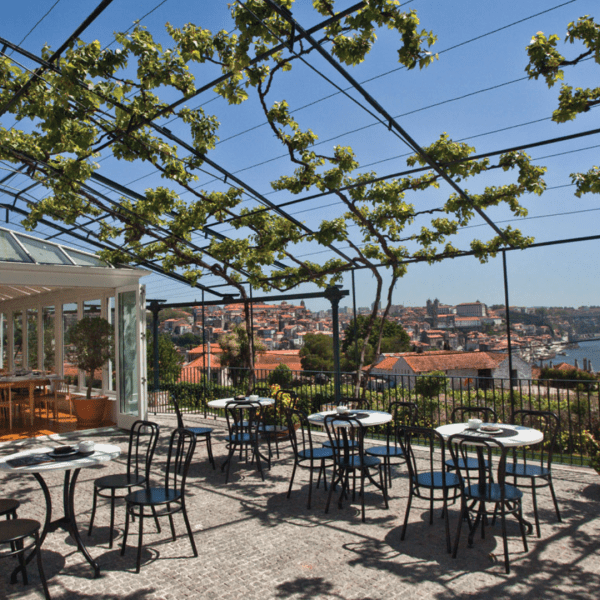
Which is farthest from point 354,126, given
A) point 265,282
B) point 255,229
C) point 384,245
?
point 265,282

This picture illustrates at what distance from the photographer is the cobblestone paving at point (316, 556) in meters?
3.00

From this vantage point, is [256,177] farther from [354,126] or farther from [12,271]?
[12,271]

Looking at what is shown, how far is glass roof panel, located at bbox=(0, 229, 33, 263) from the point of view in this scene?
7.63 metres

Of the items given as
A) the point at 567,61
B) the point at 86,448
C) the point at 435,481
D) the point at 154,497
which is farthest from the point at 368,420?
the point at 567,61

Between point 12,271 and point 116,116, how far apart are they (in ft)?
12.0

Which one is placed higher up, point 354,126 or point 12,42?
point 12,42

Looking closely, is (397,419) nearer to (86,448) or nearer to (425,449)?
(425,449)

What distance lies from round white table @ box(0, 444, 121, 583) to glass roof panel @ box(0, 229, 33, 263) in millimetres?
5002

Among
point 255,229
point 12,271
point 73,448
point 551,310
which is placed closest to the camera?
point 73,448

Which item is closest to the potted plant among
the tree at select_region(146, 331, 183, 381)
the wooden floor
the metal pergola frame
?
the wooden floor

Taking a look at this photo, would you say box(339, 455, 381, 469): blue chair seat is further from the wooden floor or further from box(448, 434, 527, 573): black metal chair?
the wooden floor

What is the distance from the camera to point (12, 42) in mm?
4766

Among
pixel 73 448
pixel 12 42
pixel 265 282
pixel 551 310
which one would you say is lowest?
pixel 73 448

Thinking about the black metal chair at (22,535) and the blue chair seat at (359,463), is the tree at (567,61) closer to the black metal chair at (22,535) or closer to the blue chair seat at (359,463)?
the blue chair seat at (359,463)
